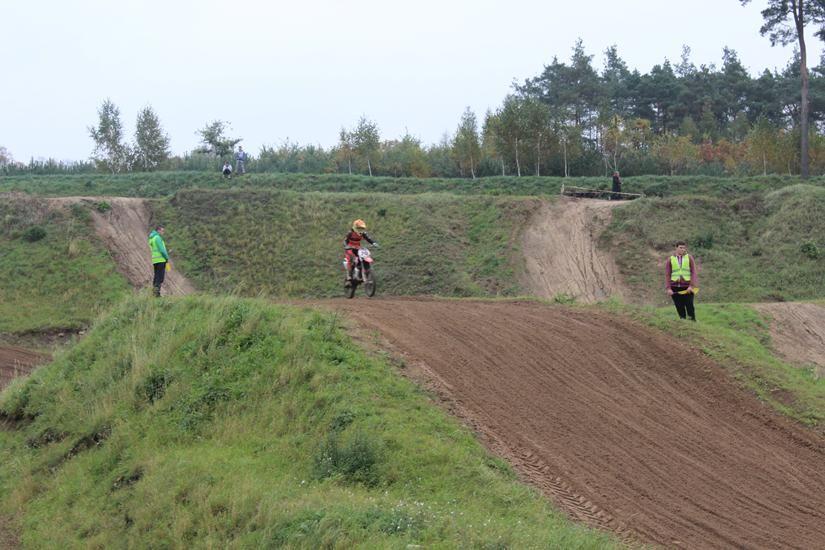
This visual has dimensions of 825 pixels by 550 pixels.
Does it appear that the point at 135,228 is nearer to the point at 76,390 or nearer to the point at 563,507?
the point at 76,390

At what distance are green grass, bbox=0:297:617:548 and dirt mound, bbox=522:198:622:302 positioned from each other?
19.3 m

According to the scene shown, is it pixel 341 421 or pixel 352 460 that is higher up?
pixel 341 421

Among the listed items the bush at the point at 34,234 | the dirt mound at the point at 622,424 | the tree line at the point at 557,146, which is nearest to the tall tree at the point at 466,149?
the tree line at the point at 557,146

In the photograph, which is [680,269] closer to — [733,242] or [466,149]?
[733,242]

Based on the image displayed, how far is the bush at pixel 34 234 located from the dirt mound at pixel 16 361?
10.6 m

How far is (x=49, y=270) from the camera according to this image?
1276 inches

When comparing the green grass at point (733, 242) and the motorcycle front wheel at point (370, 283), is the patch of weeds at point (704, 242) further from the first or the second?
the motorcycle front wheel at point (370, 283)

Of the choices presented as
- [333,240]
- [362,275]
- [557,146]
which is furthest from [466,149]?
[362,275]

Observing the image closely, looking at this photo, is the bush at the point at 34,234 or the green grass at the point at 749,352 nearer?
the green grass at the point at 749,352

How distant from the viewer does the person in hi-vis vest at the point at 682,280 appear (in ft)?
61.6

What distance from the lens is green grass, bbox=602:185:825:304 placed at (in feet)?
104

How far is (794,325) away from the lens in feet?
67.7

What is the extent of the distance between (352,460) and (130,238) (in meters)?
28.1

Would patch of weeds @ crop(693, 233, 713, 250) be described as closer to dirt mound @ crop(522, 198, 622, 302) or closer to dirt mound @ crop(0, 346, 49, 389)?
dirt mound @ crop(522, 198, 622, 302)
